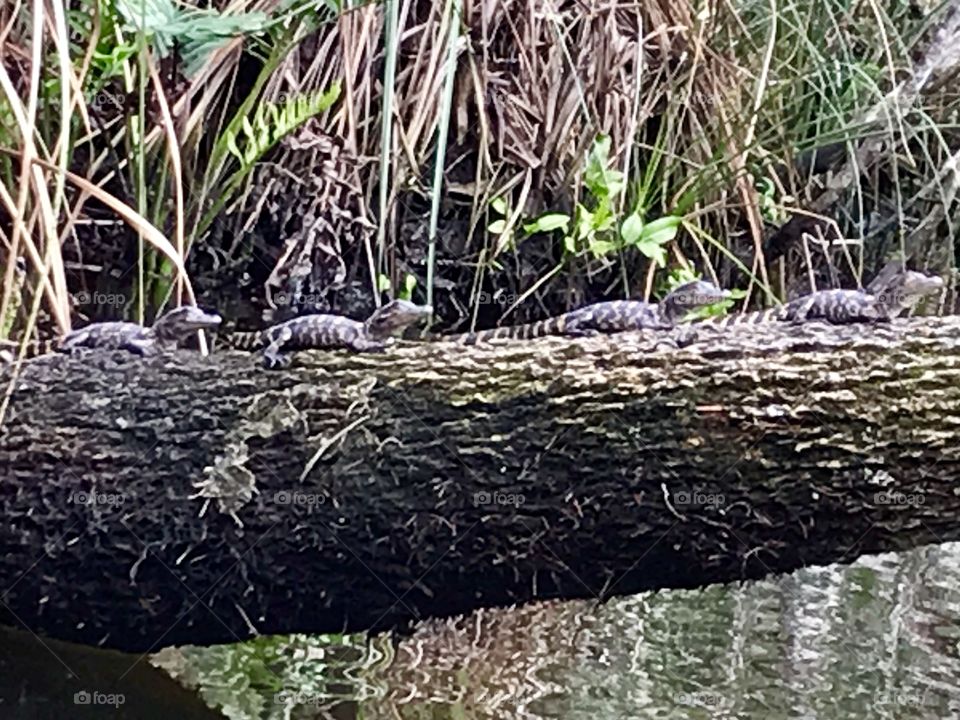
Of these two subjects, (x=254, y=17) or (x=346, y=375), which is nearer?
(x=346, y=375)

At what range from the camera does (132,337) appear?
2.01 m

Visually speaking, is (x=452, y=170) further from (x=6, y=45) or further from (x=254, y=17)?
(x=6, y=45)

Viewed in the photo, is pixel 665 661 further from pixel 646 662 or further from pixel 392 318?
pixel 392 318

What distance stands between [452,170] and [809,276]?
1.11 metres

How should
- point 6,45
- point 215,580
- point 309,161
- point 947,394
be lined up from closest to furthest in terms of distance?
point 947,394 < point 215,580 < point 6,45 < point 309,161

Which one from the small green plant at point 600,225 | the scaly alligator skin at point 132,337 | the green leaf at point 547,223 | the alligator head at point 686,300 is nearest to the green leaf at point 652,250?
the small green plant at point 600,225

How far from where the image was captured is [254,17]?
7.99ft

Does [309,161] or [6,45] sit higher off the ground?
[6,45]

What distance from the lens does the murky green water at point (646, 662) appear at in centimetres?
198

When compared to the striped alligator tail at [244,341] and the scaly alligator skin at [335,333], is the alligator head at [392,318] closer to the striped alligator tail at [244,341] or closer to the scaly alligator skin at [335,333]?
the scaly alligator skin at [335,333]

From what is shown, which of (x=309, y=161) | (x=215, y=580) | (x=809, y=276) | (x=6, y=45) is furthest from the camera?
(x=809, y=276)

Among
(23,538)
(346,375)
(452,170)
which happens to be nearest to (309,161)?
(452,170)

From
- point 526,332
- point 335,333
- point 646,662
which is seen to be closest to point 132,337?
point 335,333

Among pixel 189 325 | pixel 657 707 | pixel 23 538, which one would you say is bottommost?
pixel 657 707
